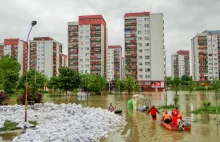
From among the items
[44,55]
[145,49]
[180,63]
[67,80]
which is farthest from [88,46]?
[180,63]

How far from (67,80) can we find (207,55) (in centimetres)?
7818

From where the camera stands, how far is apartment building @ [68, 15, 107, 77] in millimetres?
89188

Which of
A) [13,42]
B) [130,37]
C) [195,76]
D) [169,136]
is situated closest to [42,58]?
[13,42]

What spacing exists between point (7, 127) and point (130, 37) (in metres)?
71.7

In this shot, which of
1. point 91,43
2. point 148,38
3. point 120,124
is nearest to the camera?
point 120,124

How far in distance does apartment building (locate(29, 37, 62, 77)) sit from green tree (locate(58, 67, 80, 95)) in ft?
185

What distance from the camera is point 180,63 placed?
165 metres

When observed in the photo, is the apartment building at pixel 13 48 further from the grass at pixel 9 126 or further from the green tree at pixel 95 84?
the grass at pixel 9 126

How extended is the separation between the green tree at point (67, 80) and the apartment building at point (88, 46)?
36.1 metres

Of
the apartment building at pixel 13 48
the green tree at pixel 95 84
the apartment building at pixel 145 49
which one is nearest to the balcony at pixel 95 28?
the apartment building at pixel 145 49

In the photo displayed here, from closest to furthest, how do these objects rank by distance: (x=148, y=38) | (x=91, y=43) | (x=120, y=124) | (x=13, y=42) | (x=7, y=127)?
(x=7, y=127), (x=120, y=124), (x=148, y=38), (x=91, y=43), (x=13, y=42)

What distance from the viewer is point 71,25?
303 ft

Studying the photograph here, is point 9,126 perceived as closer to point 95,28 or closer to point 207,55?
point 95,28

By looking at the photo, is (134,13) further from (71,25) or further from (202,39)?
(202,39)
